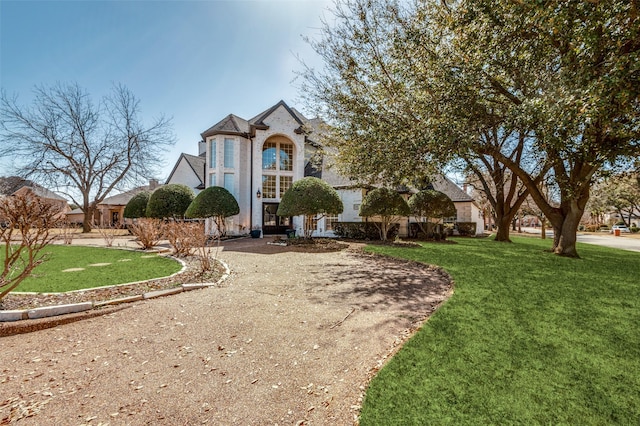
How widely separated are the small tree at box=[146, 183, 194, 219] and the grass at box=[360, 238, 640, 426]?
59.4 ft

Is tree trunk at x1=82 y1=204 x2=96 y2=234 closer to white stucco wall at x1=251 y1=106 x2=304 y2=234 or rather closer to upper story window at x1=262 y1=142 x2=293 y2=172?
white stucco wall at x1=251 y1=106 x2=304 y2=234

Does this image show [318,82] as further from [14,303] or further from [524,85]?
[14,303]

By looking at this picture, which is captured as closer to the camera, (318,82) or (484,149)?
(484,149)

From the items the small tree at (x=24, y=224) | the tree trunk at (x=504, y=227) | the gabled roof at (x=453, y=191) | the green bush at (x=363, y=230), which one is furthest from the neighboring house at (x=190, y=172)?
the tree trunk at (x=504, y=227)

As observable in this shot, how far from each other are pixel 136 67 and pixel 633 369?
50.1 feet

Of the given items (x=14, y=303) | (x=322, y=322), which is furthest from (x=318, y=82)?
(x=14, y=303)

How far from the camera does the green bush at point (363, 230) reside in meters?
18.3

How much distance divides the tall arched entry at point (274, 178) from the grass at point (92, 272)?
444 inches

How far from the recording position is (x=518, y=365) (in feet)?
10.0

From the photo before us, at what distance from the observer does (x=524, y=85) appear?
772 centimetres

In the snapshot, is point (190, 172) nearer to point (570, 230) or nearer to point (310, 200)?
point (310, 200)

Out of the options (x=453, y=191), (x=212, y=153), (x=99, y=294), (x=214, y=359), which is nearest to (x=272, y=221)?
(x=212, y=153)

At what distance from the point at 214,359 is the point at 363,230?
15.7 m

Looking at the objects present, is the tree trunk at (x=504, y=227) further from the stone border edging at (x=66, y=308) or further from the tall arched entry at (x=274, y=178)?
the stone border edging at (x=66, y=308)
